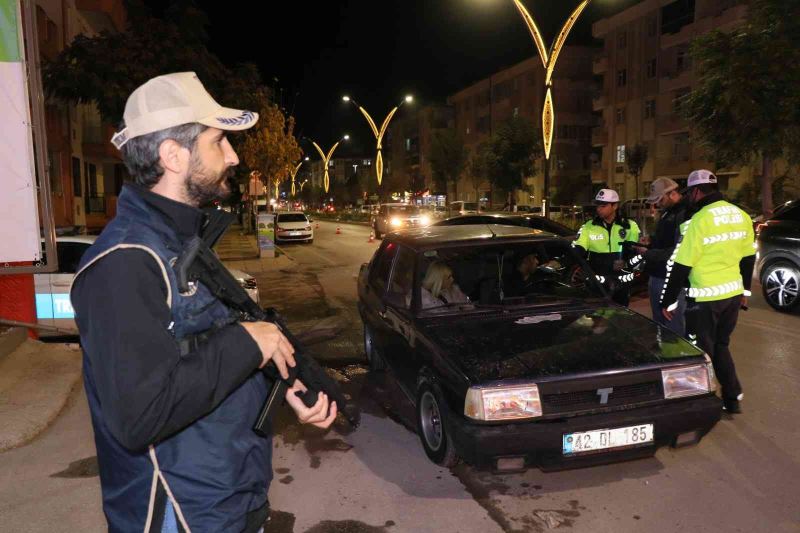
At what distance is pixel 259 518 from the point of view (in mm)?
1770

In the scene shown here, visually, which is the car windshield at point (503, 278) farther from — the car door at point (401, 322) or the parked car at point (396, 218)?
the parked car at point (396, 218)

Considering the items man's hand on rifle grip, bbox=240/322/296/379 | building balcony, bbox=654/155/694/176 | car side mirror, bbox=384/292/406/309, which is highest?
building balcony, bbox=654/155/694/176

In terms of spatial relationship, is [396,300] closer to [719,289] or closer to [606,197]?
[719,289]

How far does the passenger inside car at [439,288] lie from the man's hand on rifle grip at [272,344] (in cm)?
318

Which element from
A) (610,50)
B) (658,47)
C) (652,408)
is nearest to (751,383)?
(652,408)

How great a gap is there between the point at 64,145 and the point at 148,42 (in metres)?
10.8

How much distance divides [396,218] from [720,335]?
2289 cm

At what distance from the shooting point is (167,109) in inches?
65.4

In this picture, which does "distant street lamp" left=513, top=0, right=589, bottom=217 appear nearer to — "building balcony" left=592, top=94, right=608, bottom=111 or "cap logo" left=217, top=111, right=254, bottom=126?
"cap logo" left=217, top=111, right=254, bottom=126

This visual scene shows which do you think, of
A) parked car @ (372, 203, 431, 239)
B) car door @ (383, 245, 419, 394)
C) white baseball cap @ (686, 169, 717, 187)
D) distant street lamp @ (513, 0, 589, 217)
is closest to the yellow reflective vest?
white baseball cap @ (686, 169, 717, 187)

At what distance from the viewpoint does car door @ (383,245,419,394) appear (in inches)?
184

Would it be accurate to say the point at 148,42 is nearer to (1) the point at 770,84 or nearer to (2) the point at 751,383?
(2) the point at 751,383

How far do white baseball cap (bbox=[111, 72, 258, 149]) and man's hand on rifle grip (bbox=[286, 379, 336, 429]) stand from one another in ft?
→ 2.52

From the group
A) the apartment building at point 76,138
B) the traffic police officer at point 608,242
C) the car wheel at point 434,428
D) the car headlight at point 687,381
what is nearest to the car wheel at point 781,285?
the traffic police officer at point 608,242
